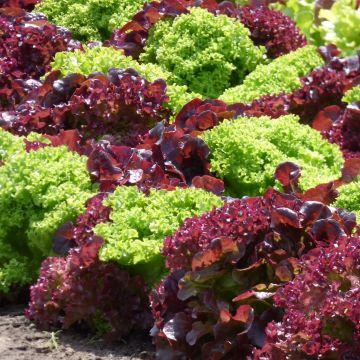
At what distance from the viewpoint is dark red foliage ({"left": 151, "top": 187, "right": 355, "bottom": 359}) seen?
145 inches

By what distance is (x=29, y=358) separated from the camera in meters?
4.04

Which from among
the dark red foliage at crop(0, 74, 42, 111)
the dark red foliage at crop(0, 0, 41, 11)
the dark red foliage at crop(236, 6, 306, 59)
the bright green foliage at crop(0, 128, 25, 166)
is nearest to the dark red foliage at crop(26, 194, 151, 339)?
the bright green foliage at crop(0, 128, 25, 166)

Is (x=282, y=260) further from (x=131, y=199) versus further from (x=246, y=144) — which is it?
(x=246, y=144)

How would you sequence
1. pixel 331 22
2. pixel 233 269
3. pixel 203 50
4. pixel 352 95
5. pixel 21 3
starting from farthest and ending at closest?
pixel 21 3
pixel 331 22
pixel 203 50
pixel 352 95
pixel 233 269

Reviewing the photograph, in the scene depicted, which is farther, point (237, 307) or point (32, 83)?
point (32, 83)

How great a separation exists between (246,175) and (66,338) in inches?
50.7

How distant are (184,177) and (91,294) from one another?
38.2 inches

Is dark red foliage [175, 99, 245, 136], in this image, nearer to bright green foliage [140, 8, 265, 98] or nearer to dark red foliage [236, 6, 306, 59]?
bright green foliage [140, 8, 265, 98]

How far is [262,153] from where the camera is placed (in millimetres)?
5074

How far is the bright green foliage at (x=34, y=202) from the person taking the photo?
15.2ft

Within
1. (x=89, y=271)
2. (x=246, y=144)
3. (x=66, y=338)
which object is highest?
(x=246, y=144)

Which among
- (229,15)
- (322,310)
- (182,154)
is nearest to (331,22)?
(229,15)

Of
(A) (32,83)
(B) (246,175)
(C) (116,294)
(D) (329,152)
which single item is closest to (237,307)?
(C) (116,294)

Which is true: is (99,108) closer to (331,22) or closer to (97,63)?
(97,63)
